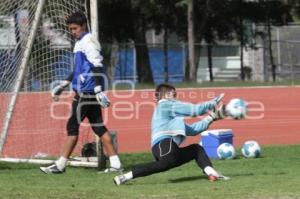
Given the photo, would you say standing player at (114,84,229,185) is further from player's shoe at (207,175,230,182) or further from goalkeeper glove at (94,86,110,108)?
goalkeeper glove at (94,86,110,108)

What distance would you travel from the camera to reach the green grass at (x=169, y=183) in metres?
8.09

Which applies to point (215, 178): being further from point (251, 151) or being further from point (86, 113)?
point (251, 151)

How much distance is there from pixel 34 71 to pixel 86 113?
11.3ft

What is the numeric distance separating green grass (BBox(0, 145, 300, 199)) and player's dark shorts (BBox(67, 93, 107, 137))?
61cm

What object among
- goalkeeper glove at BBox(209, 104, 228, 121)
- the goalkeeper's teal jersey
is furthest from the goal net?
goalkeeper glove at BBox(209, 104, 228, 121)

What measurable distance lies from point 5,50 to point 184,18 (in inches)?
983

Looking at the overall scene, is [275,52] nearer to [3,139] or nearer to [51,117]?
[51,117]

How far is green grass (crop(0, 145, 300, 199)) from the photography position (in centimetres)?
809

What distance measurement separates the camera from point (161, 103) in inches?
366

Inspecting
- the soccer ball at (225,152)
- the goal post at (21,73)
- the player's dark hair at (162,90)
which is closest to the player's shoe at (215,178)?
the player's dark hair at (162,90)

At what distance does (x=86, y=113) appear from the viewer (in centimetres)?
1023

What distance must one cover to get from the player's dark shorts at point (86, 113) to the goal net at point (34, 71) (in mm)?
1568

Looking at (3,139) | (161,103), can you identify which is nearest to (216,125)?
(3,139)

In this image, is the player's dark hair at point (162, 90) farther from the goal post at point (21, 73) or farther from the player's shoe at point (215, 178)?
the goal post at point (21, 73)
